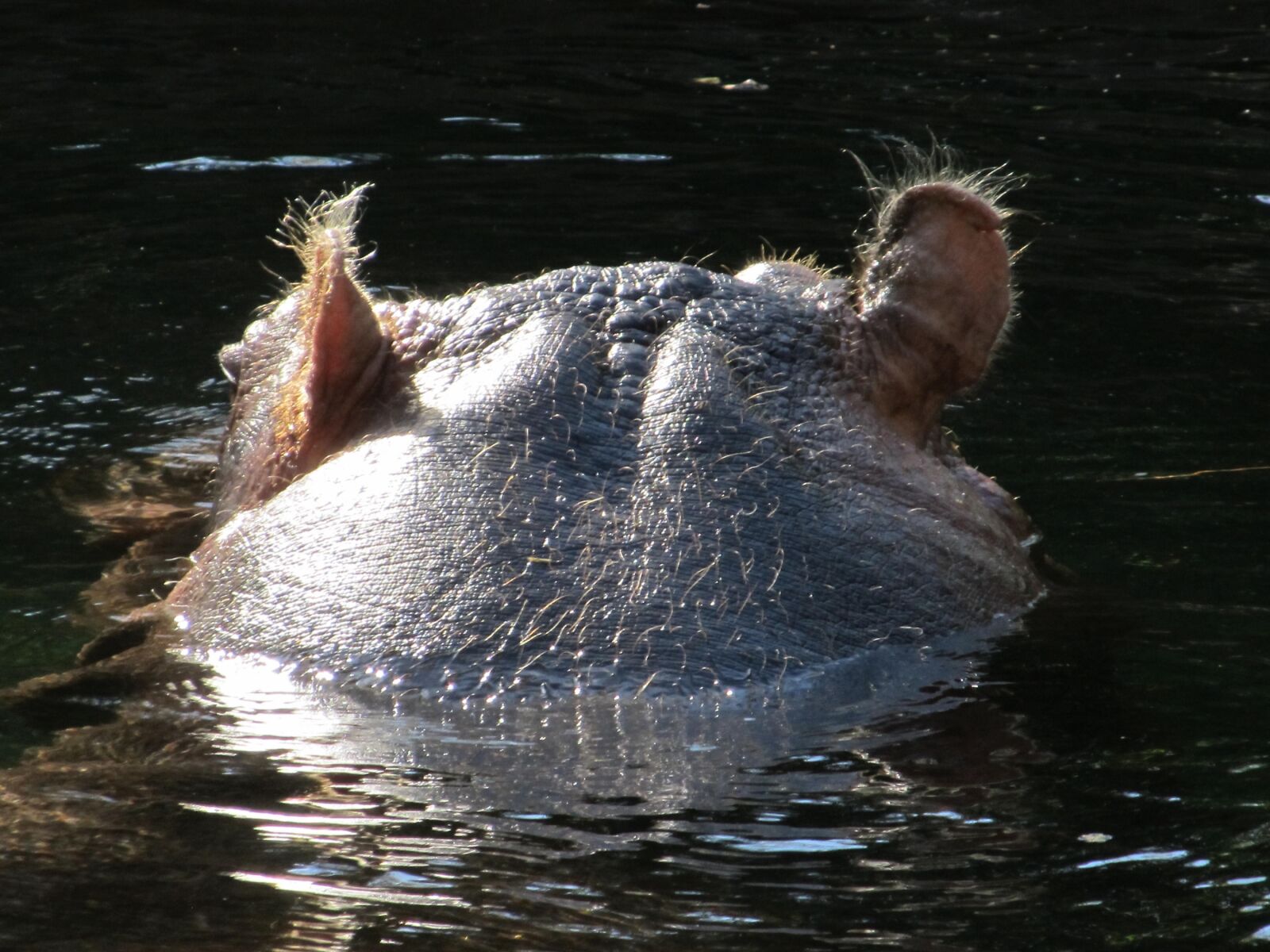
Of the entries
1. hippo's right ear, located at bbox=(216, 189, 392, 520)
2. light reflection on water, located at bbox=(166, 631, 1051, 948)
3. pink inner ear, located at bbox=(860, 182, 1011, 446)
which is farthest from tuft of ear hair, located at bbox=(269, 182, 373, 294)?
pink inner ear, located at bbox=(860, 182, 1011, 446)

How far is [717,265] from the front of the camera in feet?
27.6

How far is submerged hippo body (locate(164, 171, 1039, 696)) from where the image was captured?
3328 millimetres

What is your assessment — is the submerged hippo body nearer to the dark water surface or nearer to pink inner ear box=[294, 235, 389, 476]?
pink inner ear box=[294, 235, 389, 476]

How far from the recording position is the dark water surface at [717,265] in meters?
2.64

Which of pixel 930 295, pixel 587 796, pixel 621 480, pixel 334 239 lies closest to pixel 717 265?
pixel 930 295

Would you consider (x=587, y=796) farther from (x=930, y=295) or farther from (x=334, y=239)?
(x=930, y=295)

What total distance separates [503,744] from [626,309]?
1083mm

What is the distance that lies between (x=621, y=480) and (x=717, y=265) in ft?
16.3

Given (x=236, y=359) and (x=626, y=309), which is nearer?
(x=626, y=309)

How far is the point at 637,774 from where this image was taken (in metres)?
2.99

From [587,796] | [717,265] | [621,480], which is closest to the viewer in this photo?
[587,796]

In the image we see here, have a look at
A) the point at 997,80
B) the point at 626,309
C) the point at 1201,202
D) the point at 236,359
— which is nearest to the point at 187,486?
the point at 236,359

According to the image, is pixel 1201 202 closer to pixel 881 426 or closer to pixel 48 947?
pixel 881 426

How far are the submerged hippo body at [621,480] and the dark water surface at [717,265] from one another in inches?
5.5
